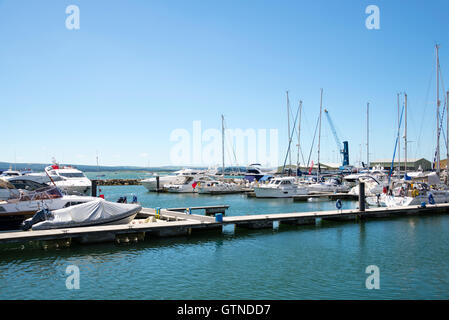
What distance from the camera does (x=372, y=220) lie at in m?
31.4

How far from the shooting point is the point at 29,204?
24.7 metres

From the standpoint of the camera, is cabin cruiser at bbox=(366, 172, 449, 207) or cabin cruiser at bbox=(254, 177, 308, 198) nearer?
cabin cruiser at bbox=(366, 172, 449, 207)

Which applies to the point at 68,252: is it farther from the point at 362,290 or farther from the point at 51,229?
the point at 362,290

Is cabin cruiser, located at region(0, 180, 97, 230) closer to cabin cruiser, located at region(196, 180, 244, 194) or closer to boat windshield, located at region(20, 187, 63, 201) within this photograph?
boat windshield, located at region(20, 187, 63, 201)

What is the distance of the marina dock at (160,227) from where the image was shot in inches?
795

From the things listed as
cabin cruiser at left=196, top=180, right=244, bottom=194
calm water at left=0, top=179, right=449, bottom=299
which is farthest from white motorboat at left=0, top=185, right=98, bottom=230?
cabin cruiser at left=196, top=180, right=244, bottom=194

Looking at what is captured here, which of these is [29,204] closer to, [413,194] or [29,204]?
[29,204]

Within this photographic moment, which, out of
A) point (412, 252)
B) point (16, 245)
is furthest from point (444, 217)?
point (16, 245)

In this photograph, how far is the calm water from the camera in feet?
46.9

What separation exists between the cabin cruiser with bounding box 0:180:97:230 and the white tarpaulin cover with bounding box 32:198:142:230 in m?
2.33

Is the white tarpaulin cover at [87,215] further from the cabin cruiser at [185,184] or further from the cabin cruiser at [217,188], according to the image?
the cabin cruiser at [185,184]

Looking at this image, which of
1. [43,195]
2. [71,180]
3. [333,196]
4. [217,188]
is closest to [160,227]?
[43,195]
